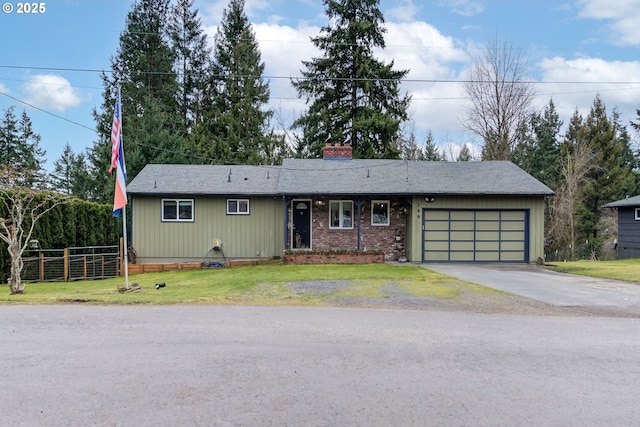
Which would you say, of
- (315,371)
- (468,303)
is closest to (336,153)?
(468,303)

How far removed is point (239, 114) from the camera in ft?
109

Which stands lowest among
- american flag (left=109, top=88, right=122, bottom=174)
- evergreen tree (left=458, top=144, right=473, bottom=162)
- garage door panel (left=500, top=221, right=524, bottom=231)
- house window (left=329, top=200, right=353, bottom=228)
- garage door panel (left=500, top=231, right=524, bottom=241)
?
→ garage door panel (left=500, top=231, right=524, bottom=241)

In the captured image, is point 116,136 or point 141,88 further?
point 141,88

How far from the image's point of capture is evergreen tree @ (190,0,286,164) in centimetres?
3225

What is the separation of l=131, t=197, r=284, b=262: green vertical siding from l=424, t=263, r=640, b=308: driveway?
674 centimetres

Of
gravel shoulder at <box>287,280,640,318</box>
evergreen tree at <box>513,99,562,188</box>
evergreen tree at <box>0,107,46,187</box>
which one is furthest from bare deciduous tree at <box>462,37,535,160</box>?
evergreen tree at <box>0,107,46,187</box>

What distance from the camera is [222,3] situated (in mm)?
36750

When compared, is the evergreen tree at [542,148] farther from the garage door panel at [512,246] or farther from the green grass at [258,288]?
the green grass at [258,288]

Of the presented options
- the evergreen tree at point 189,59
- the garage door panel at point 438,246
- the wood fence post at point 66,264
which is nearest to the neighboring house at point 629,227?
the garage door panel at point 438,246

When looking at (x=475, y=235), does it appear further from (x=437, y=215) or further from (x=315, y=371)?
(x=315, y=371)

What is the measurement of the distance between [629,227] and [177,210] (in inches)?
926

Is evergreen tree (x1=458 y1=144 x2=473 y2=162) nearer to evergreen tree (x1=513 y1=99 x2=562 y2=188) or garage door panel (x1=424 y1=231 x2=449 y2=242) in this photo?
evergreen tree (x1=513 y1=99 x2=562 y2=188)

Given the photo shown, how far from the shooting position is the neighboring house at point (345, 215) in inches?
707

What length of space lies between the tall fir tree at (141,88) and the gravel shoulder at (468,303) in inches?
772
